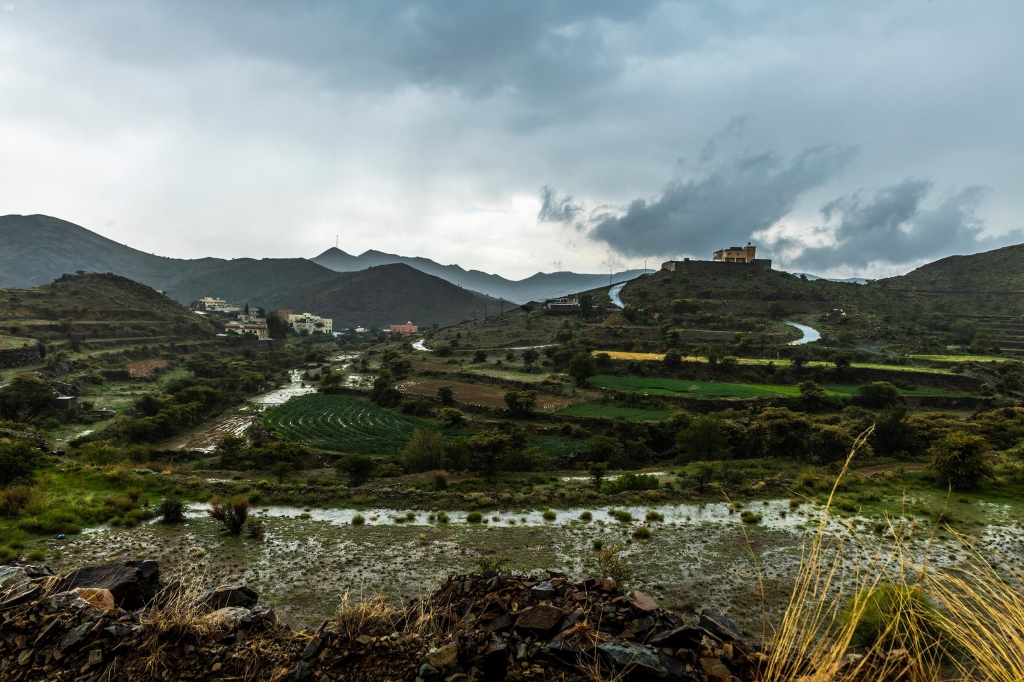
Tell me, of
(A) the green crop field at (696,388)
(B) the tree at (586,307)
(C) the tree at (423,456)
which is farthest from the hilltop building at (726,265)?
(C) the tree at (423,456)

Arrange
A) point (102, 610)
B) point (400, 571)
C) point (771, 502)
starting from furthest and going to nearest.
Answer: point (771, 502)
point (400, 571)
point (102, 610)

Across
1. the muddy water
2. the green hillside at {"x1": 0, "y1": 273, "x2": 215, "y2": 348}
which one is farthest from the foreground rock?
the green hillside at {"x1": 0, "y1": 273, "x2": 215, "y2": 348}

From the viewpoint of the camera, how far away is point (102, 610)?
5.89 metres

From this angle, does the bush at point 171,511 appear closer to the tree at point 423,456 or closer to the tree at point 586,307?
the tree at point 423,456

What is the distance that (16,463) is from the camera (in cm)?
1413

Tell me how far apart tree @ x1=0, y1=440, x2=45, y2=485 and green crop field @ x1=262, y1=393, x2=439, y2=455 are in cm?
1278

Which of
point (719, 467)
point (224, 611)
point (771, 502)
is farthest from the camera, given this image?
point (719, 467)

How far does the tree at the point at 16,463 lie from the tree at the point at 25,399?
2005 cm

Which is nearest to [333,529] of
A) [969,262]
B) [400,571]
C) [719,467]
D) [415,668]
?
[400,571]

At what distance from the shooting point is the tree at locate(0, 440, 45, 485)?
13852 millimetres

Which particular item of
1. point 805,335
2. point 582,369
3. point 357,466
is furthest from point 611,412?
point 805,335

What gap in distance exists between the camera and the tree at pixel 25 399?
2941 centimetres

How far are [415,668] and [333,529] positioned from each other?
8.95 m

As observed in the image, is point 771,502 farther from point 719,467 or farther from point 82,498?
point 82,498
